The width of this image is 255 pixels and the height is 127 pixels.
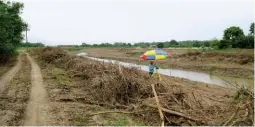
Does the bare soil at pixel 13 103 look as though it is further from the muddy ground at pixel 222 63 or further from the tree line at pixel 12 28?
the muddy ground at pixel 222 63

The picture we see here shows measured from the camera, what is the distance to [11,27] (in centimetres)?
2397

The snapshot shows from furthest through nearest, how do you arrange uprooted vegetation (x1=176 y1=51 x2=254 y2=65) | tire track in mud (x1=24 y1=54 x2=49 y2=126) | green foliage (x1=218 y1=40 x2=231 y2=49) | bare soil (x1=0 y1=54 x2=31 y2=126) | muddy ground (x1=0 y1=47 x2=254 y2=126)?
green foliage (x1=218 y1=40 x2=231 y2=49) < uprooted vegetation (x1=176 y1=51 x2=254 y2=65) < bare soil (x1=0 y1=54 x2=31 y2=126) < tire track in mud (x1=24 y1=54 x2=49 y2=126) < muddy ground (x1=0 y1=47 x2=254 y2=126)

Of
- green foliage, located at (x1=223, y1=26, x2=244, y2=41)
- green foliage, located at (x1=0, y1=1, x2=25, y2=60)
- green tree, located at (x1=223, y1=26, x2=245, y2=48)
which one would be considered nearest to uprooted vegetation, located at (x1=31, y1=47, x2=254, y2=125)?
green foliage, located at (x1=0, y1=1, x2=25, y2=60)

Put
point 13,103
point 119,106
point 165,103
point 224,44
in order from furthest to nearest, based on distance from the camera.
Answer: point 224,44
point 13,103
point 119,106
point 165,103

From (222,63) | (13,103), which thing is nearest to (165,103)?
(13,103)

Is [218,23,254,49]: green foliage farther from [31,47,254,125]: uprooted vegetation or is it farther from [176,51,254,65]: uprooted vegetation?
[31,47,254,125]: uprooted vegetation

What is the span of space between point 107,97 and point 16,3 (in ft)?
71.1

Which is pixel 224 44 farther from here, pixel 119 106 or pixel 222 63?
pixel 119 106

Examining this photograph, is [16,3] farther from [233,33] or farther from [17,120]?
[233,33]

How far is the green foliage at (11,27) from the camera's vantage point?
22.5 m

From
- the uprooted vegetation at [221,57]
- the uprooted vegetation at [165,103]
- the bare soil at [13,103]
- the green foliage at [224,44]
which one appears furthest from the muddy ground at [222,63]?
the bare soil at [13,103]

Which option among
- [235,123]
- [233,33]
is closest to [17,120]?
[235,123]

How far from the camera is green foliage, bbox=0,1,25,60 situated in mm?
22531

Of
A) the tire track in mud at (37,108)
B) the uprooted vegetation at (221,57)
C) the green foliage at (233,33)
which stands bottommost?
the tire track in mud at (37,108)
